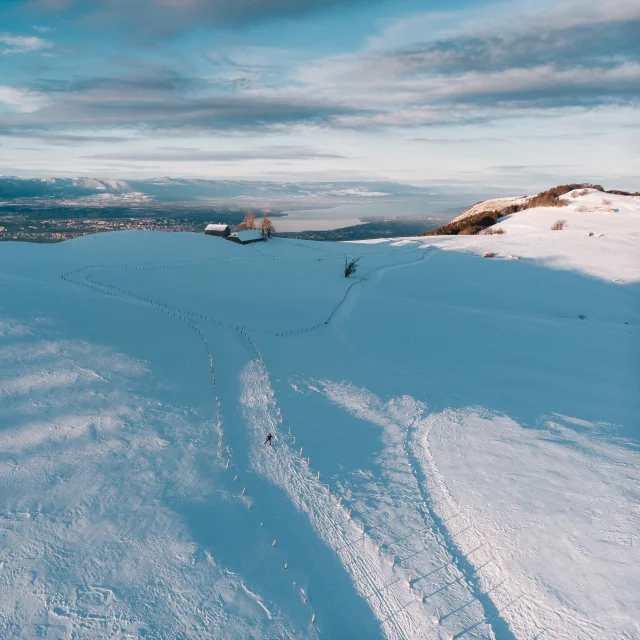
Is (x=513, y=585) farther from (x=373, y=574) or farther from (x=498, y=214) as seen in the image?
(x=498, y=214)

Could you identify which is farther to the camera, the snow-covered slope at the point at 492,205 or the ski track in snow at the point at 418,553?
the snow-covered slope at the point at 492,205

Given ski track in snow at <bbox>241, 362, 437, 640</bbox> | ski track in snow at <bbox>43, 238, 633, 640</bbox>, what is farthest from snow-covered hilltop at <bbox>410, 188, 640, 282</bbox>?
ski track in snow at <bbox>241, 362, 437, 640</bbox>

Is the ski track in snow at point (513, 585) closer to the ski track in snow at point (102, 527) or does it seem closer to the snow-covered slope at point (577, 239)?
the ski track in snow at point (102, 527)

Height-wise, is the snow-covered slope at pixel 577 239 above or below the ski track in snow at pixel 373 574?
above

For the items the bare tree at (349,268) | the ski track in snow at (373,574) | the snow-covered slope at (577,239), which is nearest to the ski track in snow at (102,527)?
the ski track in snow at (373,574)

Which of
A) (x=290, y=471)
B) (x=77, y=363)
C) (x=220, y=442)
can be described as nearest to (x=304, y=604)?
(x=290, y=471)

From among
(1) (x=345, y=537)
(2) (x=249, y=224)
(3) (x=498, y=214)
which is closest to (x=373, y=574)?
(1) (x=345, y=537)

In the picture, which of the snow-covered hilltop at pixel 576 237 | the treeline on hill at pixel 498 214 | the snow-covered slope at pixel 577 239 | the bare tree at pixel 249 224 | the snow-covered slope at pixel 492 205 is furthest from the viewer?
the snow-covered slope at pixel 492 205
